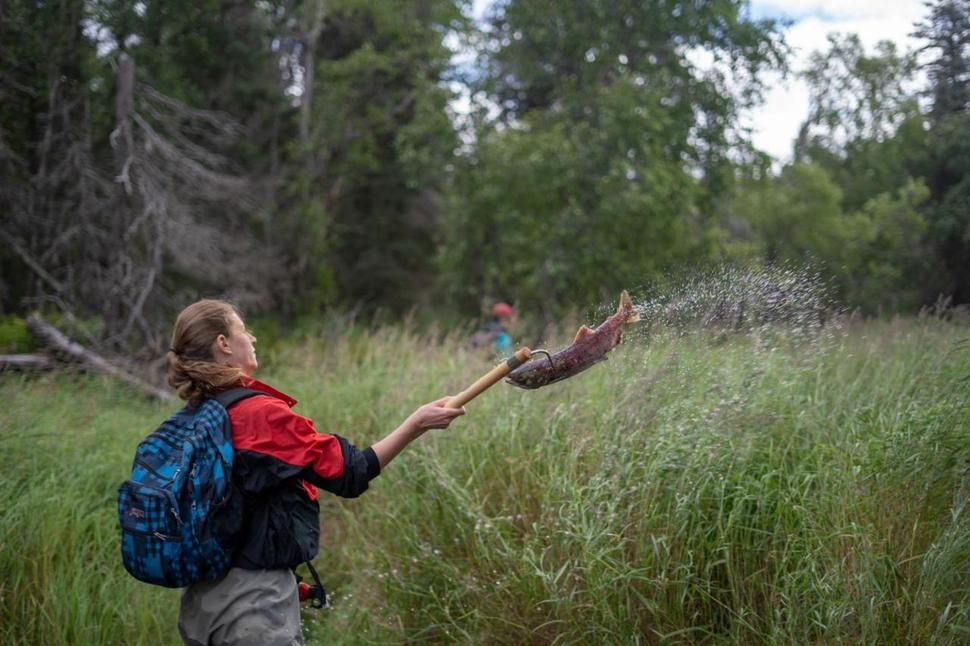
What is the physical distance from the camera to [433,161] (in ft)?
58.6

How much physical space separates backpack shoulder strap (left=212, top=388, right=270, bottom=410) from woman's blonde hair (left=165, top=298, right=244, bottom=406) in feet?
0.09

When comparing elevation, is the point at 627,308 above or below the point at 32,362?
above

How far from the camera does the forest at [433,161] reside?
28.7 ft

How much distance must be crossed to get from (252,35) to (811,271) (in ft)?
53.6

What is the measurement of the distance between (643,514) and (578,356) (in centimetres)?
132

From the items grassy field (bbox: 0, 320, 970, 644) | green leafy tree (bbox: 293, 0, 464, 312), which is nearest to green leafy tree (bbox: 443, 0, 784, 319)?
green leafy tree (bbox: 293, 0, 464, 312)

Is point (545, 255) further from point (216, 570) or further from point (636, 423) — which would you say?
point (216, 570)

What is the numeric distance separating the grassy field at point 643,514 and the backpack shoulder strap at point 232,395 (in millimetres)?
1823

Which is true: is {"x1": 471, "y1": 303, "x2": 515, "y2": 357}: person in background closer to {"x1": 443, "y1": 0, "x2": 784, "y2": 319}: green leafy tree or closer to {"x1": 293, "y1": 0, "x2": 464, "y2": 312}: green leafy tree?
{"x1": 443, "y1": 0, "x2": 784, "y2": 319}: green leafy tree

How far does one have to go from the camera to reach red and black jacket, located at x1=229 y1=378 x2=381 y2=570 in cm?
273

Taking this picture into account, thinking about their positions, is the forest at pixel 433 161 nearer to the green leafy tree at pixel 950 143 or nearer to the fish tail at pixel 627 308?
the green leafy tree at pixel 950 143

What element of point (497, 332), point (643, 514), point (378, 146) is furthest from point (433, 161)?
point (643, 514)

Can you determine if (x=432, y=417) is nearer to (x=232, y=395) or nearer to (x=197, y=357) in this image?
(x=232, y=395)

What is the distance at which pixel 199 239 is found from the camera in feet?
41.4
